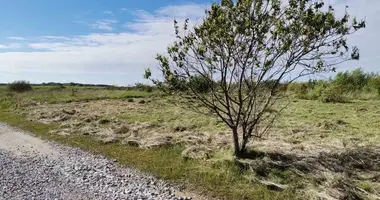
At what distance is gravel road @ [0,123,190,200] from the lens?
20.2 ft

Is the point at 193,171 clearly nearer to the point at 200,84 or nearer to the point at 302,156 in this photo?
the point at 200,84

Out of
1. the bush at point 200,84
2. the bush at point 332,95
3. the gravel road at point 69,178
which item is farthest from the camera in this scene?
the bush at point 332,95

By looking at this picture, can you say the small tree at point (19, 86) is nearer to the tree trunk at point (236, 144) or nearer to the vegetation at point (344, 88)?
the vegetation at point (344, 88)

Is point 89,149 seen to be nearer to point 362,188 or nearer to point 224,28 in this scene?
point 224,28

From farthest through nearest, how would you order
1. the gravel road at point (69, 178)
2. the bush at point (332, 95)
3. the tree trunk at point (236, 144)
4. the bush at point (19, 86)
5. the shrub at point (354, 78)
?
the bush at point (19, 86)
the shrub at point (354, 78)
the bush at point (332, 95)
the tree trunk at point (236, 144)
the gravel road at point (69, 178)

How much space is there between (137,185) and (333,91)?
21.3 m

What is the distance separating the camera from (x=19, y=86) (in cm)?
5088

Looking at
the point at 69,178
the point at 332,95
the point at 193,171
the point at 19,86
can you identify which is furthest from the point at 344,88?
the point at 19,86

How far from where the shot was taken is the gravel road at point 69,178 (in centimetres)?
616

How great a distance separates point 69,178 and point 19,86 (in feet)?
160

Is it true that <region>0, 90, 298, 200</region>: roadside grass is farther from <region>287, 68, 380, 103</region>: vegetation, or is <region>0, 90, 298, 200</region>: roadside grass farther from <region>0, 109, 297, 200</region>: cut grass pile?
<region>287, 68, 380, 103</region>: vegetation

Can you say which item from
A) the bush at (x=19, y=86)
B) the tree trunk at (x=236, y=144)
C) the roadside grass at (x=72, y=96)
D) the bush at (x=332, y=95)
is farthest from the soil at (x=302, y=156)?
the bush at (x=19, y=86)

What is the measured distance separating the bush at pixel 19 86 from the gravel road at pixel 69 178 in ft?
145

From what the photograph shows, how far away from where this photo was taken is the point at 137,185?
6656 millimetres
